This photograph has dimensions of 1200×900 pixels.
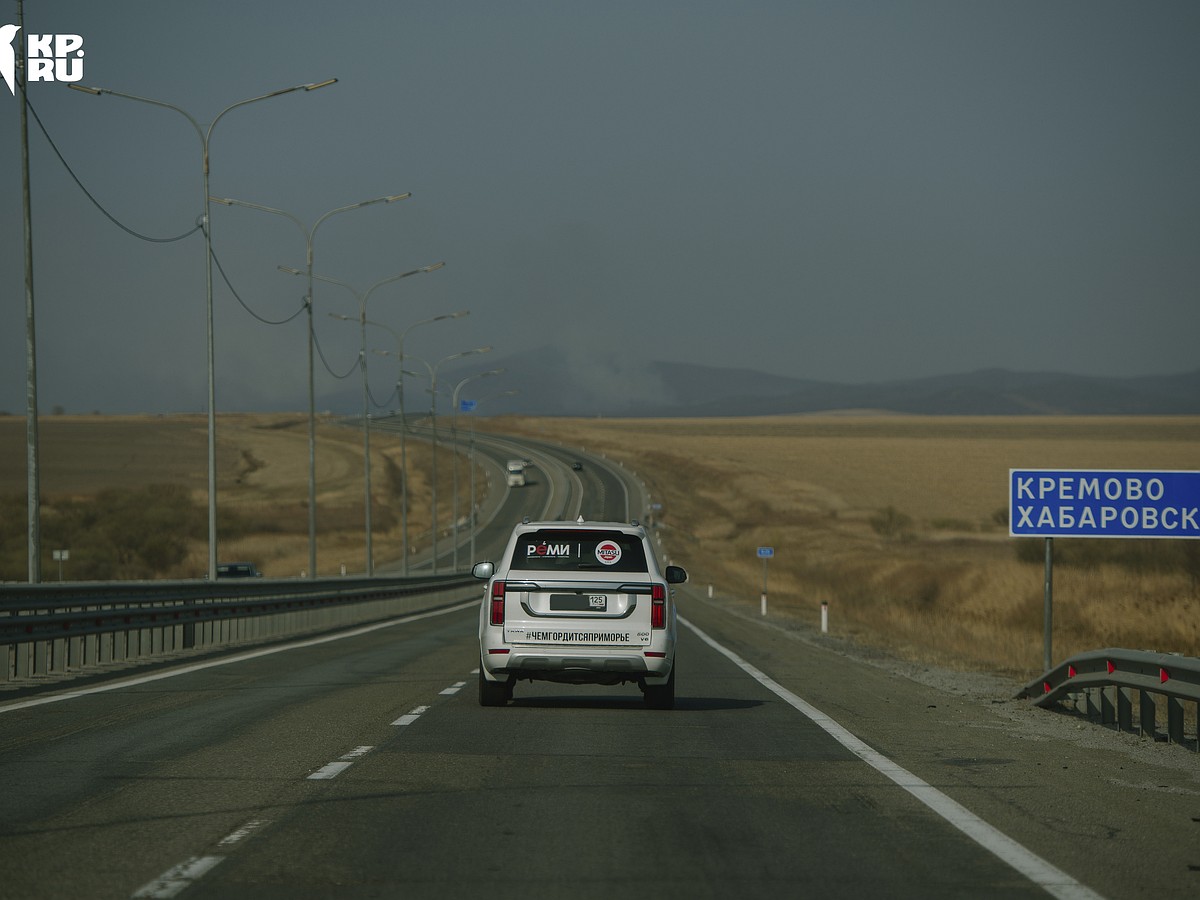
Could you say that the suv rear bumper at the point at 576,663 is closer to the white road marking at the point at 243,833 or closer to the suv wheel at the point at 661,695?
the suv wheel at the point at 661,695

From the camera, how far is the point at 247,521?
87.7 metres

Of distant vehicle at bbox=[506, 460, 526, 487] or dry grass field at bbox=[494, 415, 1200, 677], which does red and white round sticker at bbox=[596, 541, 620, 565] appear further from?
distant vehicle at bbox=[506, 460, 526, 487]

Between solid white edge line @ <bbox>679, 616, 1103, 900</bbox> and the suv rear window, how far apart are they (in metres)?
2.45

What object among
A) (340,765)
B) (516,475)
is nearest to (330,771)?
(340,765)

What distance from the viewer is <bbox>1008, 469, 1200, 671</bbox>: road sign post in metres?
17.3

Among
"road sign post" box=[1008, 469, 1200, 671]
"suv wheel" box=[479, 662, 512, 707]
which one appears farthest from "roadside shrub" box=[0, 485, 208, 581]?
"road sign post" box=[1008, 469, 1200, 671]

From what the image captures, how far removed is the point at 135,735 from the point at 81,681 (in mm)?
6030

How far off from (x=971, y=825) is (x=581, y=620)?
676 centimetres

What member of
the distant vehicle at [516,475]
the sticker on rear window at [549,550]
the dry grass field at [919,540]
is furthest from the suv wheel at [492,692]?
the distant vehicle at [516,475]

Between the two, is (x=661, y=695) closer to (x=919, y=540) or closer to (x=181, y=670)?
(x=181, y=670)

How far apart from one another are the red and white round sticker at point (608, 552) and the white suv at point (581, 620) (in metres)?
0.01

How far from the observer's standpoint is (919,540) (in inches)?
3337

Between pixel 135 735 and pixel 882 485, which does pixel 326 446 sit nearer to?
pixel 882 485

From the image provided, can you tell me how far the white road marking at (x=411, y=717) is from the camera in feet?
46.5
